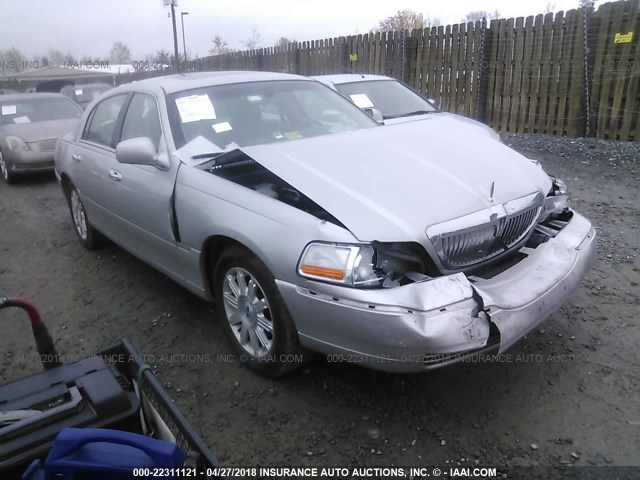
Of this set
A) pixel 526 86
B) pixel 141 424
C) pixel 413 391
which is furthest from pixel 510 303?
pixel 526 86

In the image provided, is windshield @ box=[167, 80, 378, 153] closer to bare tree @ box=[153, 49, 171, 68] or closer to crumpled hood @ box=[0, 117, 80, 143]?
crumpled hood @ box=[0, 117, 80, 143]

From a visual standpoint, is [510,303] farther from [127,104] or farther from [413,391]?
[127,104]

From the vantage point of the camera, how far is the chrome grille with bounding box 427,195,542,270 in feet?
7.94

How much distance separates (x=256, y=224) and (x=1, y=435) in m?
1.39

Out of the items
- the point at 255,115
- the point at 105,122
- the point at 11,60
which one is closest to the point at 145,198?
the point at 255,115

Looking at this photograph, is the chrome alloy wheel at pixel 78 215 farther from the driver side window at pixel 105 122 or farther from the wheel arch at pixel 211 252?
the wheel arch at pixel 211 252

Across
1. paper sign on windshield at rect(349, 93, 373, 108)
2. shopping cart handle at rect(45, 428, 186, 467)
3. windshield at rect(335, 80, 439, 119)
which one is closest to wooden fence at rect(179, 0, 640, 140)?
windshield at rect(335, 80, 439, 119)

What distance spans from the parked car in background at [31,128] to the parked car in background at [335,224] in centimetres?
549

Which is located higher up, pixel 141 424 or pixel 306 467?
pixel 141 424

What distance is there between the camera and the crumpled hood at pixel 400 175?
2395mm

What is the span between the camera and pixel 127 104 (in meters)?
4.02

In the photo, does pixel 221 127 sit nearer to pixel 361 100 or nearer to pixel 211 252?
pixel 211 252

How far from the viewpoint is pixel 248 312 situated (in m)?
2.80

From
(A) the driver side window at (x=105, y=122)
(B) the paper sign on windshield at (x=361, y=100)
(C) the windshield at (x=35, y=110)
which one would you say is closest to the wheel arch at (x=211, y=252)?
(A) the driver side window at (x=105, y=122)
